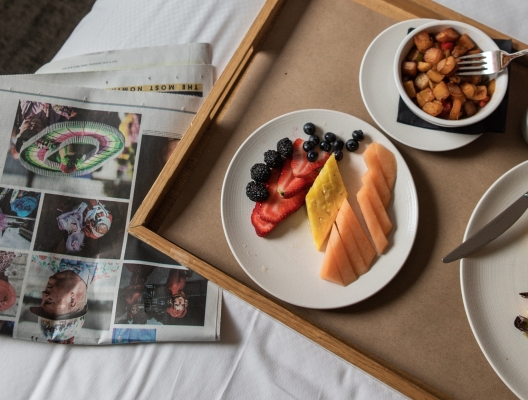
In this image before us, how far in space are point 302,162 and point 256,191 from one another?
0.35 ft

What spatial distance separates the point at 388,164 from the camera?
82 centimetres

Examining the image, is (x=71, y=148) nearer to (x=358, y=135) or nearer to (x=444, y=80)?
(x=358, y=135)

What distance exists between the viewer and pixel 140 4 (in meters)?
1.00

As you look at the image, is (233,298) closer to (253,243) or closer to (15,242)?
(253,243)

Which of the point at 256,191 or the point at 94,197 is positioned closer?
the point at 256,191

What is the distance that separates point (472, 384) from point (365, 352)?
0.62 feet

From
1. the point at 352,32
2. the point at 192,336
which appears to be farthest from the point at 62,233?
the point at 352,32

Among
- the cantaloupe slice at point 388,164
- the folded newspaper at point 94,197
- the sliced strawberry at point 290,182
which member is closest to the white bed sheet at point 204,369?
the folded newspaper at point 94,197

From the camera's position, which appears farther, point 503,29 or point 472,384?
point 503,29

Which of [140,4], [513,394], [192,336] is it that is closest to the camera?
[513,394]

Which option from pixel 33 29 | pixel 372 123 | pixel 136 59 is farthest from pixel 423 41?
pixel 33 29

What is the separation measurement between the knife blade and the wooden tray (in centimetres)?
5

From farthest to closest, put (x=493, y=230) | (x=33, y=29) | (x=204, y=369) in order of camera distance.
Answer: (x=33, y=29), (x=204, y=369), (x=493, y=230)

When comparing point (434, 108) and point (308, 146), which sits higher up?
point (434, 108)
